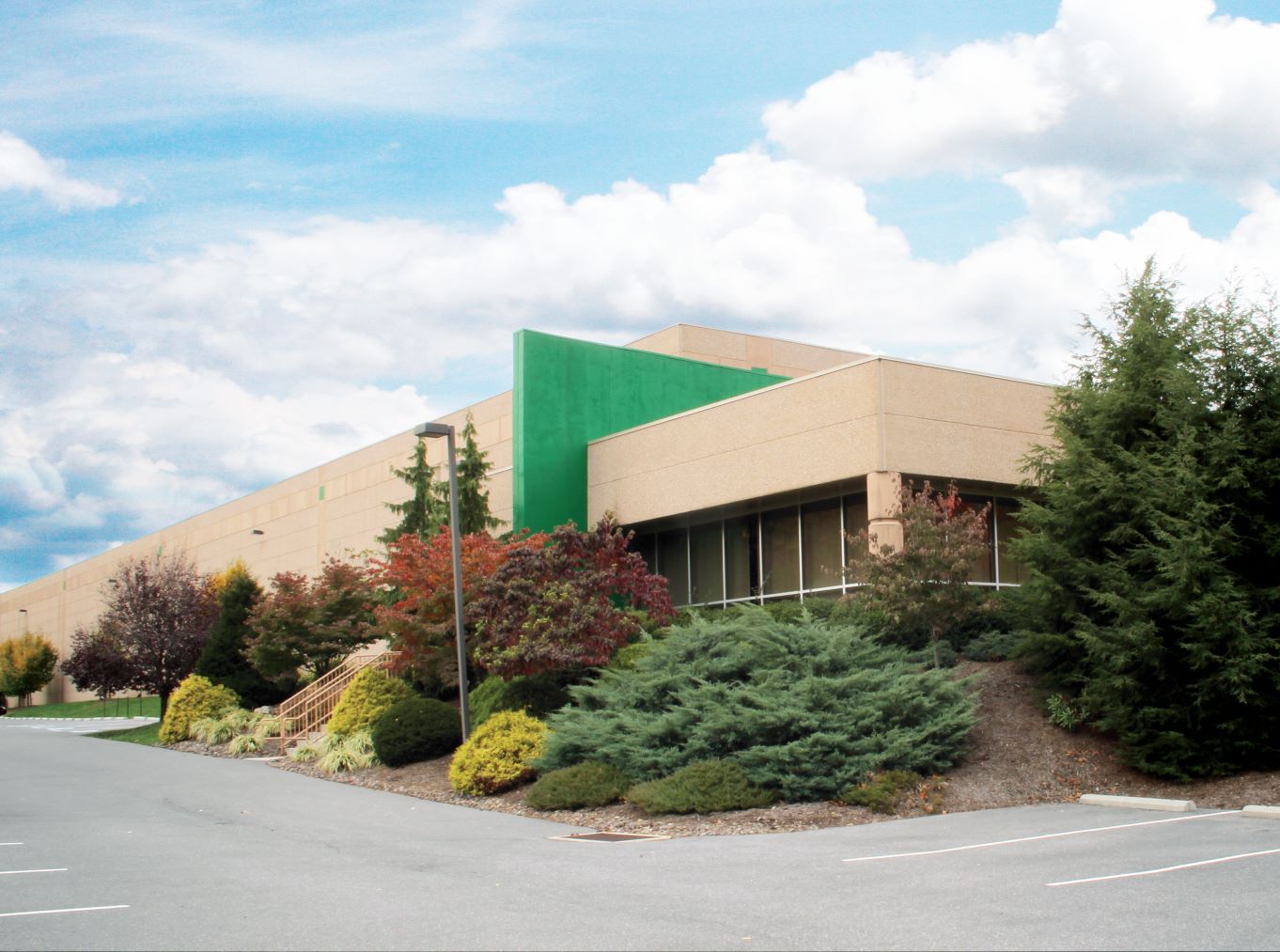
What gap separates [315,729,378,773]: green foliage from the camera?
22609 millimetres

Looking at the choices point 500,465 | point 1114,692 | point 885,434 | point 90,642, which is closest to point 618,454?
point 500,465

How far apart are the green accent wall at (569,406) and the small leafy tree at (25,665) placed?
2115 inches

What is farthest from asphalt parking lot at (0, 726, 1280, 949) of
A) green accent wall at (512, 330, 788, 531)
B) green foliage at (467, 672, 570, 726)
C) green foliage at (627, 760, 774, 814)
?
green accent wall at (512, 330, 788, 531)

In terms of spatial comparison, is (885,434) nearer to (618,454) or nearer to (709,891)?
(618,454)

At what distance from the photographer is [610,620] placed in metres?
21.0

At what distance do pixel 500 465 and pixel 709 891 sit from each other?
80.9ft

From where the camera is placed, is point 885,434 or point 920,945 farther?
point 885,434

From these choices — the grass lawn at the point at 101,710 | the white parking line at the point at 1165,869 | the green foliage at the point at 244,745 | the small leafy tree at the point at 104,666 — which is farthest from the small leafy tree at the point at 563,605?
the grass lawn at the point at 101,710

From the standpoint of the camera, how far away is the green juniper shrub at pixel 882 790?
1516 cm

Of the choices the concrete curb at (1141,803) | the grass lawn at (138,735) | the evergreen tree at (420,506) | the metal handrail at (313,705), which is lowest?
the grass lawn at (138,735)

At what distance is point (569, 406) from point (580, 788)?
15.6 metres

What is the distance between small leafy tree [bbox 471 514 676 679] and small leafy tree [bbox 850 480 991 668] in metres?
4.44

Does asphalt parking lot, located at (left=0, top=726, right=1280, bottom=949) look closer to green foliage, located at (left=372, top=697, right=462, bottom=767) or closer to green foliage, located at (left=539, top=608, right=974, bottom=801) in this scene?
green foliage, located at (left=539, top=608, right=974, bottom=801)

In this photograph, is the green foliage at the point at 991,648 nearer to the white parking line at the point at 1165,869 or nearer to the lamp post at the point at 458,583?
the lamp post at the point at 458,583
